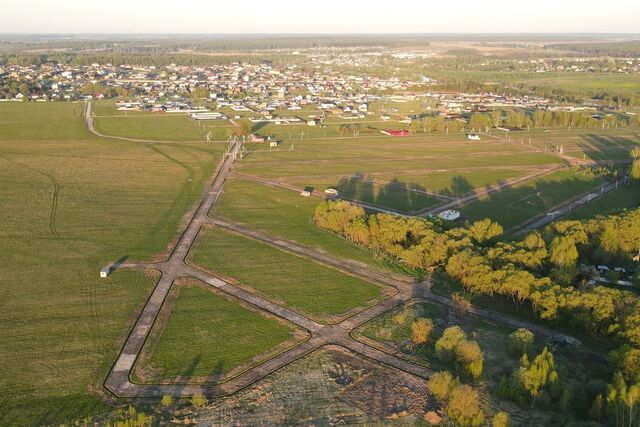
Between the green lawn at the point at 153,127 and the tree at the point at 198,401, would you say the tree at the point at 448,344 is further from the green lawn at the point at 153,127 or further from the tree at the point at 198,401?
the green lawn at the point at 153,127

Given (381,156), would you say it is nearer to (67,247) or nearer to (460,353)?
(67,247)

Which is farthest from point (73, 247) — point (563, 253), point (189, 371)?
point (563, 253)

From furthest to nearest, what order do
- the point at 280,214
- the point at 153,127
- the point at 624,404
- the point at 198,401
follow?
the point at 153,127 → the point at 280,214 → the point at 198,401 → the point at 624,404

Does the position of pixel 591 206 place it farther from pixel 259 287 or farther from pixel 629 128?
pixel 629 128

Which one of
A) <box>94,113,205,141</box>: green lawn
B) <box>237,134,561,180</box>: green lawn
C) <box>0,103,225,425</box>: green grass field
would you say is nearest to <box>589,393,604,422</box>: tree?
<box>0,103,225,425</box>: green grass field

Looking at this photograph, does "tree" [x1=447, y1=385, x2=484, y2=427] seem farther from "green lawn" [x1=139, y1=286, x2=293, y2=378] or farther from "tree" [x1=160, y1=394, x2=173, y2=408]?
"tree" [x1=160, y1=394, x2=173, y2=408]

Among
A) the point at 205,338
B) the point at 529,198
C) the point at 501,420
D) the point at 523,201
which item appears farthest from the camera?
the point at 529,198

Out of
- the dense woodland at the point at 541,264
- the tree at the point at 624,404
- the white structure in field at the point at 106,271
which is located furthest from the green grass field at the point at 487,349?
the white structure in field at the point at 106,271
